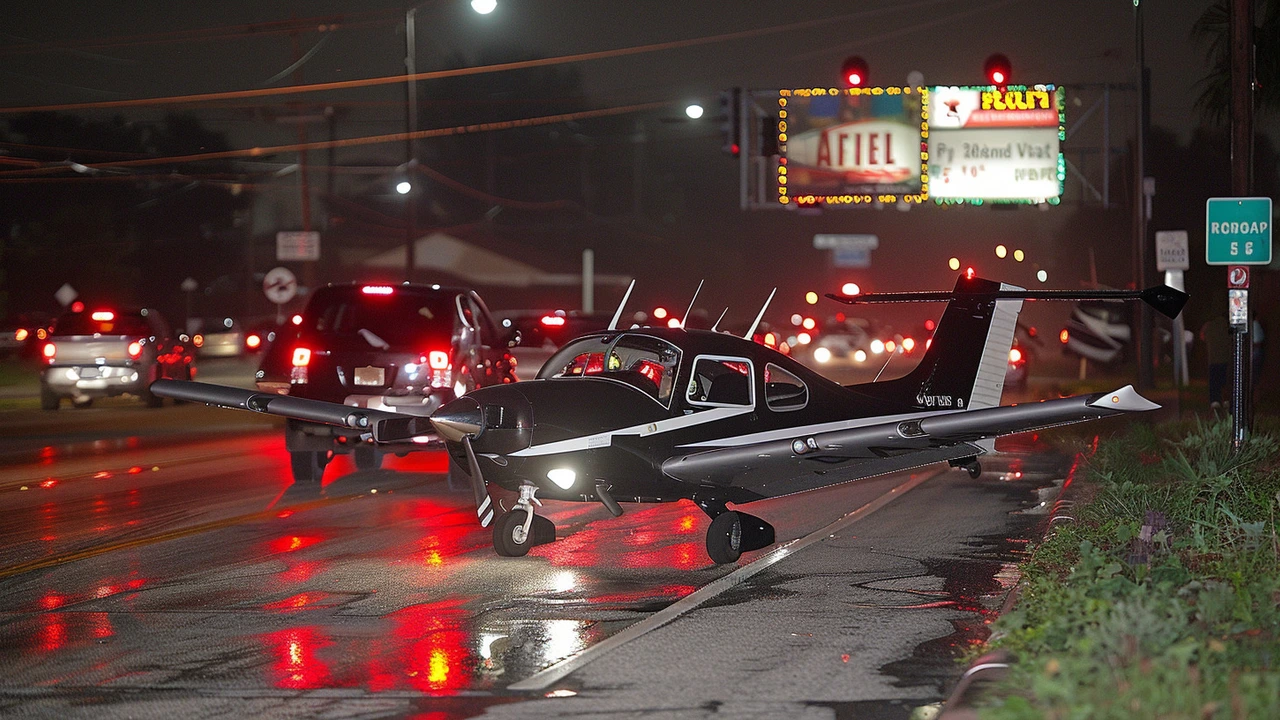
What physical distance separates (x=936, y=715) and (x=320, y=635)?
384 centimetres

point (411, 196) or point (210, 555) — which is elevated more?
point (411, 196)

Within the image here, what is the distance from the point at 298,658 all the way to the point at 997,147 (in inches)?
1182

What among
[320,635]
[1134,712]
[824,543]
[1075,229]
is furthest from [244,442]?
[1075,229]

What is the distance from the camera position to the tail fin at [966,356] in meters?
14.1

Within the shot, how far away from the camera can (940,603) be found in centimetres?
952

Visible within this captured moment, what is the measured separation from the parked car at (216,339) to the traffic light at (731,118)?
28.7 meters

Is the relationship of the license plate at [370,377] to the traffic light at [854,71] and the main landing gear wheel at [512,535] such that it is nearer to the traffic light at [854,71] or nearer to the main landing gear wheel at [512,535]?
the main landing gear wheel at [512,535]

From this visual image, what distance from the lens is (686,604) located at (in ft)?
31.4

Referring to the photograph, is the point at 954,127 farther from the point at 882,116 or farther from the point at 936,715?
the point at 936,715

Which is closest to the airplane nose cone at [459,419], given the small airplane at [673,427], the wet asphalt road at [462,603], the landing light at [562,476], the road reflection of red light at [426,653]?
the small airplane at [673,427]

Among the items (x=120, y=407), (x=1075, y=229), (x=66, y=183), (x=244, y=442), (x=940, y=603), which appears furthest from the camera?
(x=1075, y=229)

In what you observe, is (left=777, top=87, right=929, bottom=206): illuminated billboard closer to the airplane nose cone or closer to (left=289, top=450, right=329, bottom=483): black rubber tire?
(left=289, top=450, right=329, bottom=483): black rubber tire

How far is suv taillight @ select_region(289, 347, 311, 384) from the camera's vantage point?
51.6ft

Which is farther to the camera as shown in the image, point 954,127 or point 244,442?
point 954,127
